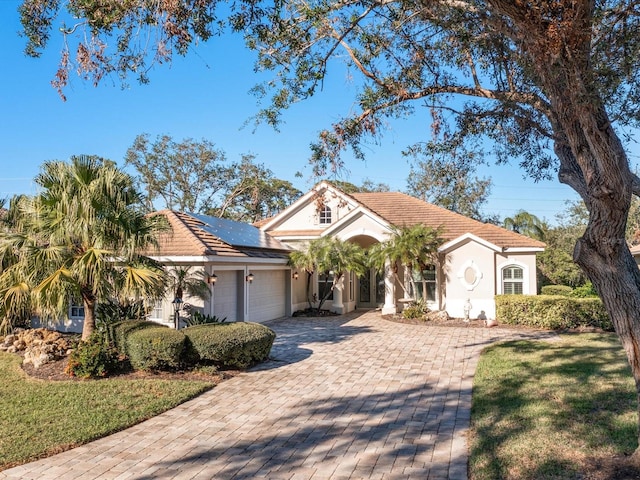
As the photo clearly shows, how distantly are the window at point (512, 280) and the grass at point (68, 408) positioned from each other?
1494cm

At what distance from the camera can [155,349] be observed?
10.0 meters

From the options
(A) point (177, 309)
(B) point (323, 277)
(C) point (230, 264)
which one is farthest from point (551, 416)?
(B) point (323, 277)

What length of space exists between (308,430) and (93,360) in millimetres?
5532

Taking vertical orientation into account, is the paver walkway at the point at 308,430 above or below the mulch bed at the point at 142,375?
below

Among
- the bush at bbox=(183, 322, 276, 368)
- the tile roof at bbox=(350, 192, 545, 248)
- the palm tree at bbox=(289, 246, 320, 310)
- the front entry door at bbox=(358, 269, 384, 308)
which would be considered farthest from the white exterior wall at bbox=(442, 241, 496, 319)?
the bush at bbox=(183, 322, 276, 368)

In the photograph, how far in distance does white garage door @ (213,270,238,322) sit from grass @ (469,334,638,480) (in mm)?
8869

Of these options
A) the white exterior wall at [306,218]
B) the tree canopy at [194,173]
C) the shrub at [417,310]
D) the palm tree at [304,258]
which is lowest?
the shrub at [417,310]

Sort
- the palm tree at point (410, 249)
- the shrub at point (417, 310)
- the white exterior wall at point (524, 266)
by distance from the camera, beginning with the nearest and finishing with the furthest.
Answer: the palm tree at point (410, 249) < the white exterior wall at point (524, 266) < the shrub at point (417, 310)

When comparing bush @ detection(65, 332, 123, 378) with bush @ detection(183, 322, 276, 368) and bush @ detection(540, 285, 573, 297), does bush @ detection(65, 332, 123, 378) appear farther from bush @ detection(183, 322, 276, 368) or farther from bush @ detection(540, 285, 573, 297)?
bush @ detection(540, 285, 573, 297)

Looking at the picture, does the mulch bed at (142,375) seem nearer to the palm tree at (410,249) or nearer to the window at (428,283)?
the palm tree at (410,249)

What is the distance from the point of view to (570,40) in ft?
17.3

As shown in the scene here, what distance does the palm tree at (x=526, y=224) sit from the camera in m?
33.5

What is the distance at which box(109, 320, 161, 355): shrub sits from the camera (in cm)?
1066

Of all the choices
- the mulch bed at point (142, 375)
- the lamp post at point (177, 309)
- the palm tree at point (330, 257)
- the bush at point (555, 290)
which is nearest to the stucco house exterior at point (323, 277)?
the lamp post at point (177, 309)
